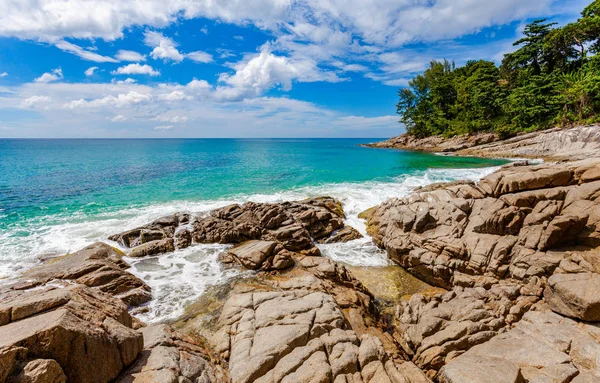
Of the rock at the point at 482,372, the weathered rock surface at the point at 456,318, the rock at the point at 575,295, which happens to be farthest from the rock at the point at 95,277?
the rock at the point at 575,295

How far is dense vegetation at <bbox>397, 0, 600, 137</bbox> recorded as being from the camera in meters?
45.2

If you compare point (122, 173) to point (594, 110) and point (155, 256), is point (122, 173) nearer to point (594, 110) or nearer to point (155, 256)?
point (155, 256)

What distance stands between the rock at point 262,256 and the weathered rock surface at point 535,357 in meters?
9.54

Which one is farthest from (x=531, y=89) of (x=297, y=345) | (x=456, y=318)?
(x=297, y=345)

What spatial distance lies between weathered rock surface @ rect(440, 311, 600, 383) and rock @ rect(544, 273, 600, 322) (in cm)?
36

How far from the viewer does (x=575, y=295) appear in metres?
9.12

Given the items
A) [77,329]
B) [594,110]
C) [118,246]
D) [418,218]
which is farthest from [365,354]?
[594,110]

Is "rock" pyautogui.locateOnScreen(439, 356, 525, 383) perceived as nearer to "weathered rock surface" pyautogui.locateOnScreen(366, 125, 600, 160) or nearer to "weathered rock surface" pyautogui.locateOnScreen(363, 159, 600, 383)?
"weathered rock surface" pyautogui.locateOnScreen(363, 159, 600, 383)

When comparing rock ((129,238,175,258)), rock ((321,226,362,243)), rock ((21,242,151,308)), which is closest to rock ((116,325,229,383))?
rock ((21,242,151,308))

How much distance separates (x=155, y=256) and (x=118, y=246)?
3560 mm

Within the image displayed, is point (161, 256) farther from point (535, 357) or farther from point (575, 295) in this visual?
point (575, 295)

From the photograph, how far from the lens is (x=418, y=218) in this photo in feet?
55.0

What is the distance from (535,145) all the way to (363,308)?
57.4 meters

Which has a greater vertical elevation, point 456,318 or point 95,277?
point 95,277
